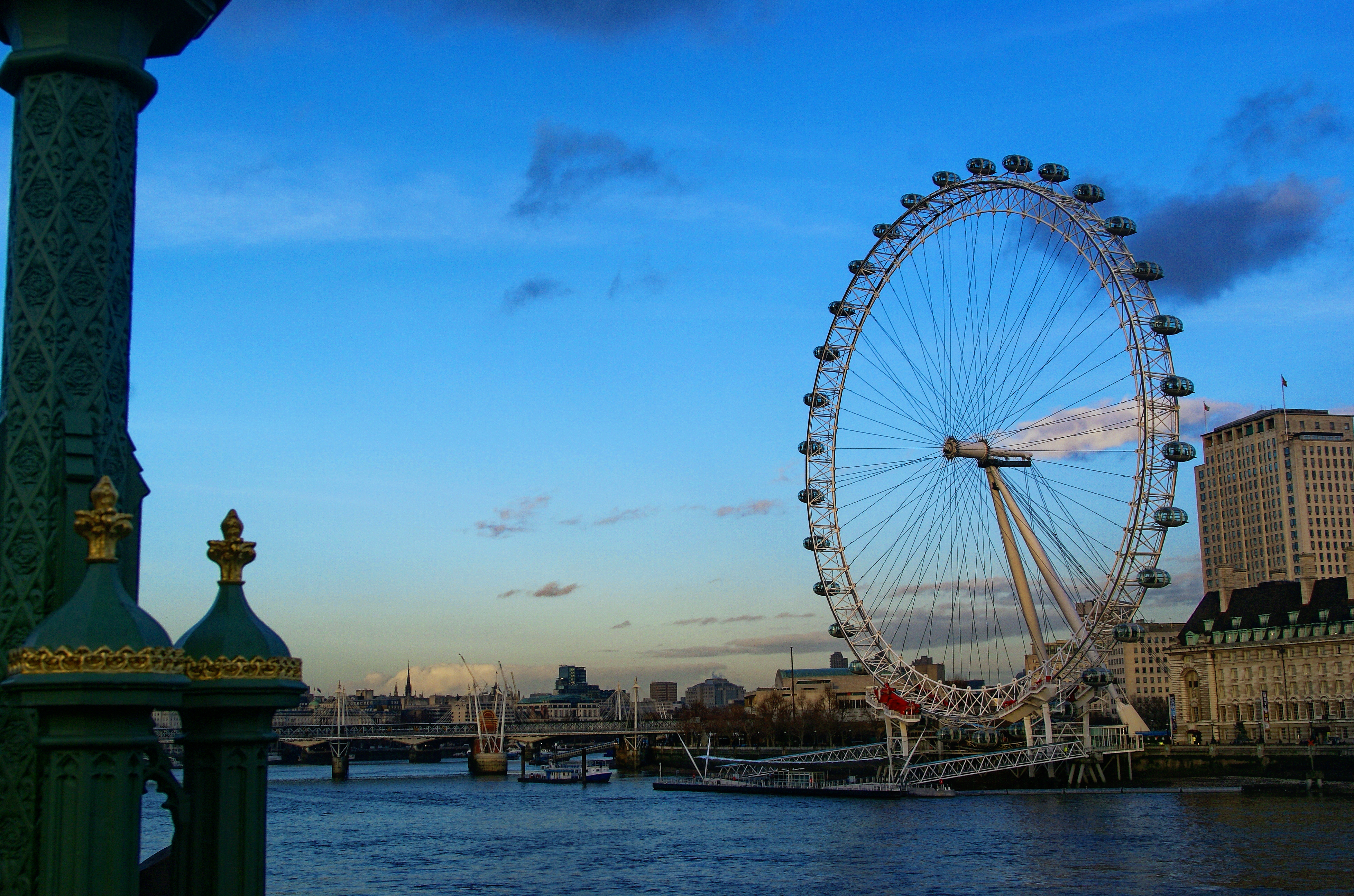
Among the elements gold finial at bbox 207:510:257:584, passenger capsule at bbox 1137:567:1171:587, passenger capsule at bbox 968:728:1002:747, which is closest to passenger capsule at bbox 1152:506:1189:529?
passenger capsule at bbox 1137:567:1171:587

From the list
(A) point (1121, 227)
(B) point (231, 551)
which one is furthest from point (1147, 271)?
(B) point (231, 551)

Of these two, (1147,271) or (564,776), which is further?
(564,776)

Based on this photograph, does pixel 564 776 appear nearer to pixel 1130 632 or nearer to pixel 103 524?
pixel 1130 632

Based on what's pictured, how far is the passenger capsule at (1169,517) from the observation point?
75.6m

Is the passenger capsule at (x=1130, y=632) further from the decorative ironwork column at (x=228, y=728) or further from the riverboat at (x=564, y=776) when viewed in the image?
the decorative ironwork column at (x=228, y=728)

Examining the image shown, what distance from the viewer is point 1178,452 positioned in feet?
244

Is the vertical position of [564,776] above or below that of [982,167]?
below

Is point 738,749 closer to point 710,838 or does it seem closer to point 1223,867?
point 710,838

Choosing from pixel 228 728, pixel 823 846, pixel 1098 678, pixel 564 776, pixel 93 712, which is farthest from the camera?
pixel 564 776

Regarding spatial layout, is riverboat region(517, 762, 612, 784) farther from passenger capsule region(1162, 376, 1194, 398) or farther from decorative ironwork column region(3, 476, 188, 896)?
decorative ironwork column region(3, 476, 188, 896)

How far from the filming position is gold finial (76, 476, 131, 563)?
419 inches

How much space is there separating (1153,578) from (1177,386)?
1145 cm

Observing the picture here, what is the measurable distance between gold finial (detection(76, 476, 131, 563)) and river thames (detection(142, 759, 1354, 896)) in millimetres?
41172

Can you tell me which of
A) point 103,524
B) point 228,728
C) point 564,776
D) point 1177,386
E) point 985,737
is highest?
point 1177,386
